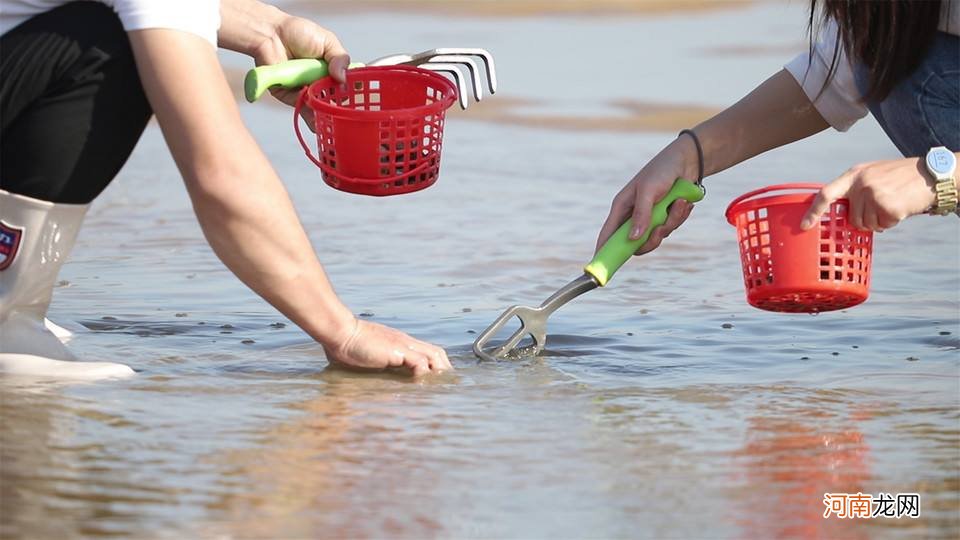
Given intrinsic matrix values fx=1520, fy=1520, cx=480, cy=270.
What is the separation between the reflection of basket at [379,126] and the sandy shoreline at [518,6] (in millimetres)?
5786

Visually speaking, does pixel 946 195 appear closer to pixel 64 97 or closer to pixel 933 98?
pixel 933 98

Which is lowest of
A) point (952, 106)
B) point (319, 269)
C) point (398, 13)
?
point (398, 13)

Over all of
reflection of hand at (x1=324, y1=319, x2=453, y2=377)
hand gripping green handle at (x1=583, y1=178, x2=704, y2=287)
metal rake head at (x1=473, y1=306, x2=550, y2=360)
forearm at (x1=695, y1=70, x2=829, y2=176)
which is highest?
forearm at (x1=695, y1=70, x2=829, y2=176)

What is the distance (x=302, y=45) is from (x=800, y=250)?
121 centimetres

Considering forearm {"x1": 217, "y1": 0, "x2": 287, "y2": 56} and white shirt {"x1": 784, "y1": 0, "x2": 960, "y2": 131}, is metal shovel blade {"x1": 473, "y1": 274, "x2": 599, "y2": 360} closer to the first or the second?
white shirt {"x1": 784, "y1": 0, "x2": 960, "y2": 131}

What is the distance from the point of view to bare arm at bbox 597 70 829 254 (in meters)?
3.33

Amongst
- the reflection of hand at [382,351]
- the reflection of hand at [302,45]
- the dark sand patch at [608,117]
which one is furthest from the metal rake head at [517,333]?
the dark sand patch at [608,117]

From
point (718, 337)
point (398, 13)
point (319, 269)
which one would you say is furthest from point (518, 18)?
point (319, 269)

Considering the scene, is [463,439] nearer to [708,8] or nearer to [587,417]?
[587,417]

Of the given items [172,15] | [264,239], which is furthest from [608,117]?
[172,15]

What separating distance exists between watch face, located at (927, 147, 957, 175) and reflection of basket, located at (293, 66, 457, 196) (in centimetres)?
105

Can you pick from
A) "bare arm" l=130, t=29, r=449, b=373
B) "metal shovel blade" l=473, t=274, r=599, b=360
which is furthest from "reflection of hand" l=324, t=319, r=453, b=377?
"metal shovel blade" l=473, t=274, r=599, b=360

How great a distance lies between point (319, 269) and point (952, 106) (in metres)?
1.38

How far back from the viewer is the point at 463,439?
8.89ft
